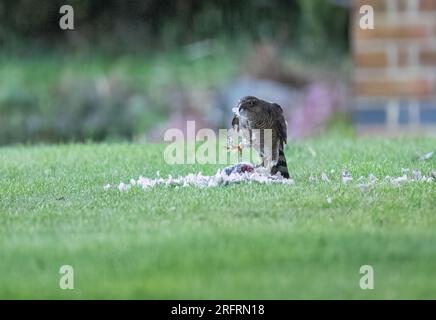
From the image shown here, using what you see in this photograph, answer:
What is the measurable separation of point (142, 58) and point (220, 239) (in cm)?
953

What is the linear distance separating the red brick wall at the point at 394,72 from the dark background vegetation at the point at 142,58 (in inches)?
53.8

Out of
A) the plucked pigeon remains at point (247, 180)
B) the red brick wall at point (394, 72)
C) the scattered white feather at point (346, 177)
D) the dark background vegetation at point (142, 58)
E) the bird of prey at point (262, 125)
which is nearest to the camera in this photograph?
the bird of prey at point (262, 125)

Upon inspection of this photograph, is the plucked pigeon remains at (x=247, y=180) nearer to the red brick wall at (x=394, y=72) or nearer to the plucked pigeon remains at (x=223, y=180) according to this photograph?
the plucked pigeon remains at (x=223, y=180)

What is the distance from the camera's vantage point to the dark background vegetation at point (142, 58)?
42.3ft

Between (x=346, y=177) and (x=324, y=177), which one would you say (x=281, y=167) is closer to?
(x=324, y=177)

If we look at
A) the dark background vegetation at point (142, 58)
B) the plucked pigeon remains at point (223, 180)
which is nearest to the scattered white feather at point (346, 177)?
the plucked pigeon remains at point (223, 180)

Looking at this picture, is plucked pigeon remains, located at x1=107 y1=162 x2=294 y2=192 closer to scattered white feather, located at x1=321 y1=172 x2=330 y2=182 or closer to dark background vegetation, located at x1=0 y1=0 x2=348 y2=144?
scattered white feather, located at x1=321 y1=172 x2=330 y2=182

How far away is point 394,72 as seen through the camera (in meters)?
12.2

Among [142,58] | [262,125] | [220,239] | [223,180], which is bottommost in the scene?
[220,239]

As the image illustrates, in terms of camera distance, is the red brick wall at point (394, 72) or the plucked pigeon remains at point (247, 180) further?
the red brick wall at point (394, 72)

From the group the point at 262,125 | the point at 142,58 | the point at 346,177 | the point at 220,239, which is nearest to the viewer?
the point at 220,239

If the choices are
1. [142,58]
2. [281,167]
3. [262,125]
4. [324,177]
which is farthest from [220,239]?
[142,58]

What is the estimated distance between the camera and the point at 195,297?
14.5 ft

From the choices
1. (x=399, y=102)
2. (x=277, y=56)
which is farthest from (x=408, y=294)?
(x=277, y=56)
